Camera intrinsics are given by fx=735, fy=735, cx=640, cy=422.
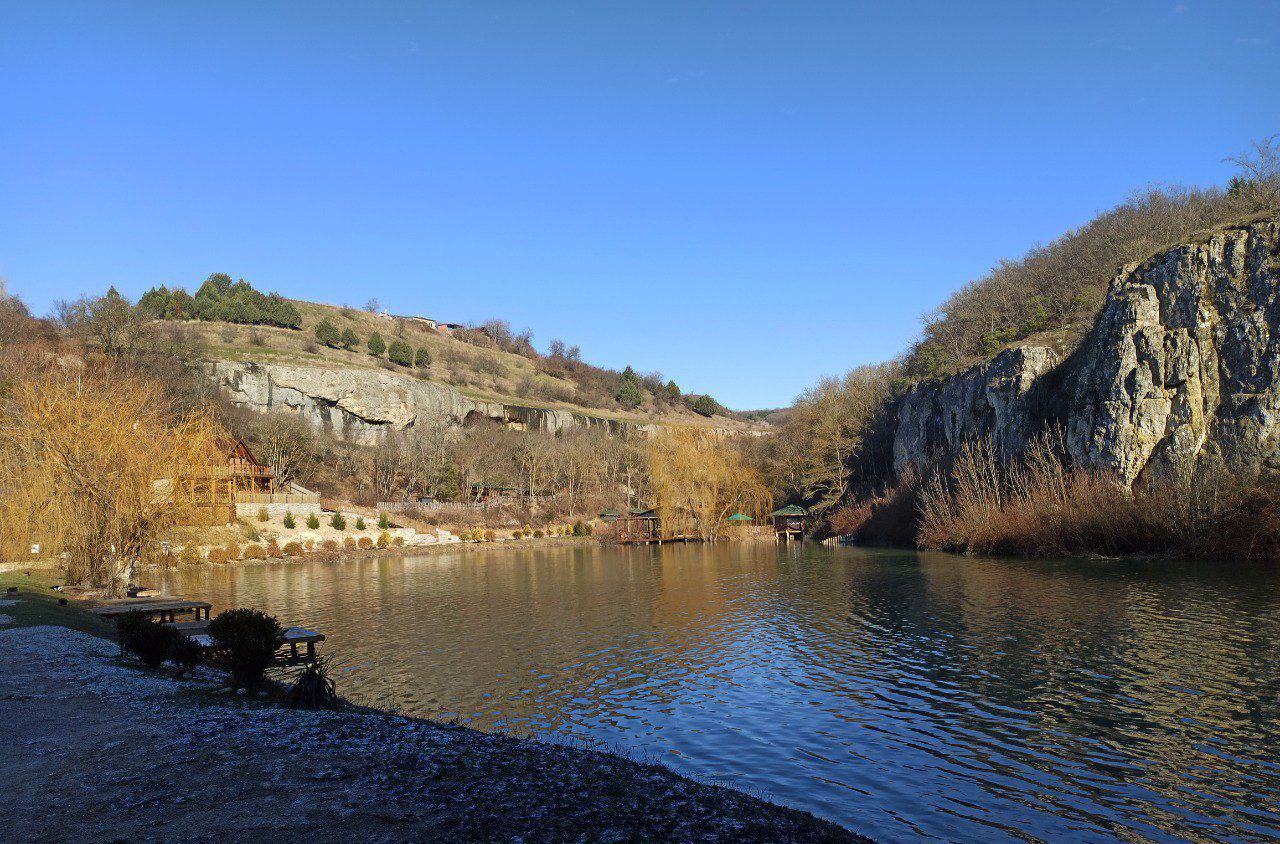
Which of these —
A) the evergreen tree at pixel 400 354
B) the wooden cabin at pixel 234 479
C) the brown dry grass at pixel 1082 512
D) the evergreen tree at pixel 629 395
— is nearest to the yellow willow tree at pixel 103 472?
the wooden cabin at pixel 234 479

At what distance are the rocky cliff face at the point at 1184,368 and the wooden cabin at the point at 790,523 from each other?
24.8 meters

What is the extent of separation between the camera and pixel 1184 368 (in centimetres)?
3238

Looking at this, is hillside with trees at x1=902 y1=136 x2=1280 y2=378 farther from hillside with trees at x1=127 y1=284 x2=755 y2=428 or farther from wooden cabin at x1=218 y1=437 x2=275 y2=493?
hillside with trees at x1=127 y1=284 x2=755 y2=428

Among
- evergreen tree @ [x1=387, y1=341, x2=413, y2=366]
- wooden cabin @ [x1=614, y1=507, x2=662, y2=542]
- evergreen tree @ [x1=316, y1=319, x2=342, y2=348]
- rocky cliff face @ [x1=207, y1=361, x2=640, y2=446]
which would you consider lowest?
wooden cabin @ [x1=614, y1=507, x2=662, y2=542]

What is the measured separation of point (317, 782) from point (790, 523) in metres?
62.0

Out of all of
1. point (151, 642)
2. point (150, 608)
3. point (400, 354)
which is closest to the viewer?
point (151, 642)

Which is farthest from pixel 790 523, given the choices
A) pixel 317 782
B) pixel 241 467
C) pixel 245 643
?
pixel 317 782

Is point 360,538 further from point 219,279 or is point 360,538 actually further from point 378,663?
point 219,279

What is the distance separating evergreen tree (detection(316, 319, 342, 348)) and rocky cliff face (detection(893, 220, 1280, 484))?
335 feet

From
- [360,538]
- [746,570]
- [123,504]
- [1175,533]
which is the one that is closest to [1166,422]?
[1175,533]

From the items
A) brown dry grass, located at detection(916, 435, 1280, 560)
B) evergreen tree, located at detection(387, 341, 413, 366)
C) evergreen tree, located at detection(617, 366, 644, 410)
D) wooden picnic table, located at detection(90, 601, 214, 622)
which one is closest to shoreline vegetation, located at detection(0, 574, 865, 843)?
wooden picnic table, located at detection(90, 601, 214, 622)

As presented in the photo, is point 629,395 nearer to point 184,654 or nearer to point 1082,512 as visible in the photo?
point 1082,512

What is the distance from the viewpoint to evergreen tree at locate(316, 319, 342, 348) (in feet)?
371

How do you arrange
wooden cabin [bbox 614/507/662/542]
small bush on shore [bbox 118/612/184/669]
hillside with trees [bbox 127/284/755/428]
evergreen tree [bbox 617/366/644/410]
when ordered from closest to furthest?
small bush on shore [bbox 118/612/184/669] → wooden cabin [bbox 614/507/662/542] → hillside with trees [bbox 127/284/755/428] → evergreen tree [bbox 617/366/644/410]
